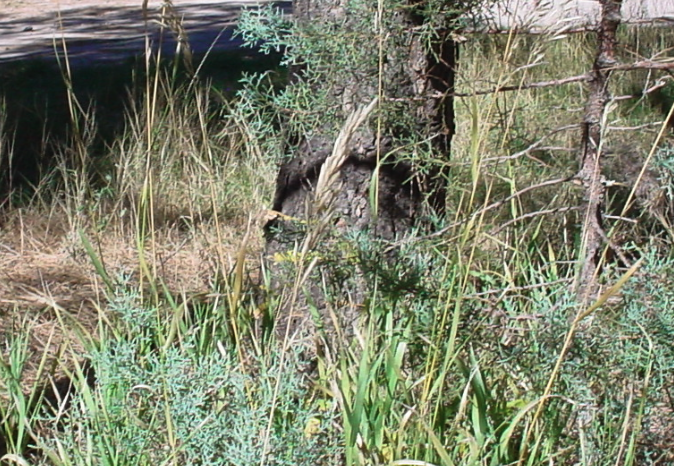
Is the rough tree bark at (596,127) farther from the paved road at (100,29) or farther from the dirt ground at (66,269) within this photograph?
the paved road at (100,29)

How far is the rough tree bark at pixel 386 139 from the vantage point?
2.94m

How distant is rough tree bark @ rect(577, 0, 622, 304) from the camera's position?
260 centimetres

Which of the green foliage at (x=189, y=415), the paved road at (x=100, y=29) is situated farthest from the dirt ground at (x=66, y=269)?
the paved road at (x=100, y=29)

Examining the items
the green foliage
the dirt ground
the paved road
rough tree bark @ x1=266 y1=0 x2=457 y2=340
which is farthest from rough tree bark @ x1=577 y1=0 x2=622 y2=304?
the paved road

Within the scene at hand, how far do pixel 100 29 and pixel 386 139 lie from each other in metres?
7.30

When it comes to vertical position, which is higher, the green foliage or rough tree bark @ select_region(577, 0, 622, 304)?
rough tree bark @ select_region(577, 0, 622, 304)

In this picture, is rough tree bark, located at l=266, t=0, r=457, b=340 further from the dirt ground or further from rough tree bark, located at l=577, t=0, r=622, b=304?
rough tree bark, located at l=577, t=0, r=622, b=304

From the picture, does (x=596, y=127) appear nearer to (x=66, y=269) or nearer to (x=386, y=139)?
(x=386, y=139)

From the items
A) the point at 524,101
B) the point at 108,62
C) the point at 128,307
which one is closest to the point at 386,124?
the point at 128,307

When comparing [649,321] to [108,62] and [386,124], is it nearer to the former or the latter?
[386,124]

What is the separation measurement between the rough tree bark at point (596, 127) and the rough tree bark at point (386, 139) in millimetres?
399

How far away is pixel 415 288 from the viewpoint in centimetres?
258

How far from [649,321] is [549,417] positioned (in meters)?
0.34

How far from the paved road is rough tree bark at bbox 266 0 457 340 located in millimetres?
4160
